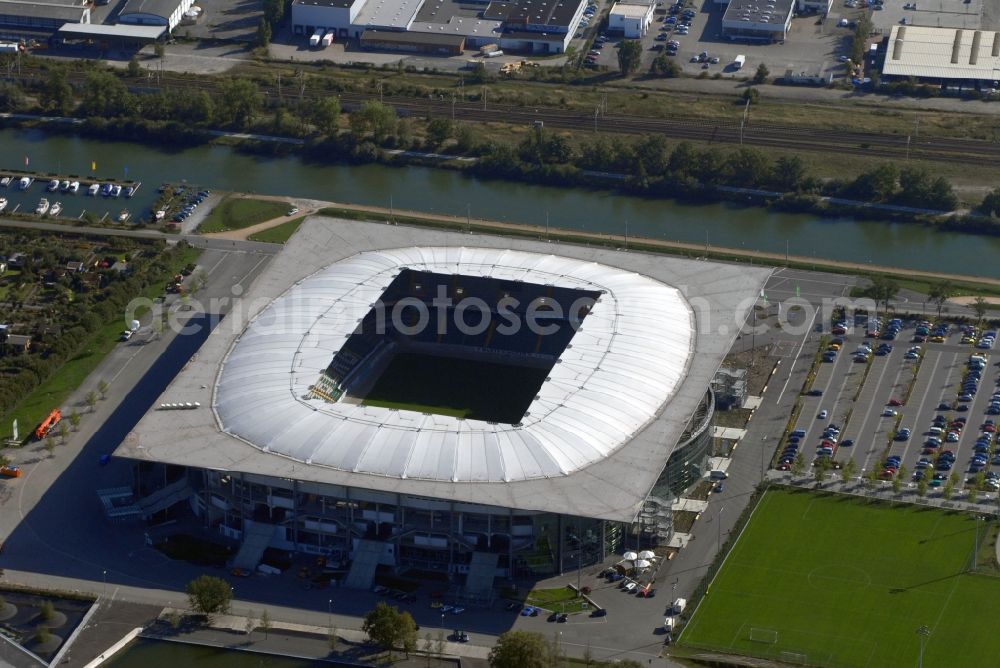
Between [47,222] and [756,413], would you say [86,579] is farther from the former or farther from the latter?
[47,222]

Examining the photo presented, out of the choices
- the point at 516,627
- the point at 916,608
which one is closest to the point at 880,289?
the point at 916,608

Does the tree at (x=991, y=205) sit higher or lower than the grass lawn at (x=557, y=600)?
higher

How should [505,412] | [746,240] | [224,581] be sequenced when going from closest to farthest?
1. [224,581]
2. [505,412]
3. [746,240]

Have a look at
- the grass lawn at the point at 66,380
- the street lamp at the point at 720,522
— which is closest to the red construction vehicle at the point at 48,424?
the grass lawn at the point at 66,380

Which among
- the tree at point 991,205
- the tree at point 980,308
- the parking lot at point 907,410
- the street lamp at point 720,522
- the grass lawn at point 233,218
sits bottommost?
the street lamp at point 720,522

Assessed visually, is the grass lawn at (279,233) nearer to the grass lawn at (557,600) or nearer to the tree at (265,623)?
the tree at (265,623)

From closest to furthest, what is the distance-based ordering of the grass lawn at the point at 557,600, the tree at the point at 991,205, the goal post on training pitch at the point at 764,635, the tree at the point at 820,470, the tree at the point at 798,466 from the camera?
1. the goal post on training pitch at the point at 764,635
2. the grass lawn at the point at 557,600
3. the tree at the point at 820,470
4. the tree at the point at 798,466
5. the tree at the point at 991,205
